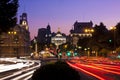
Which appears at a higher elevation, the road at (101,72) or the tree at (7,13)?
the tree at (7,13)

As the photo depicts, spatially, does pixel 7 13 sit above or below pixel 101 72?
above

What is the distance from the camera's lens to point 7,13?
3966cm

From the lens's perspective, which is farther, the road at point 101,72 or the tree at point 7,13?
the tree at point 7,13

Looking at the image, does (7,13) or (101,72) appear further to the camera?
(101,72)

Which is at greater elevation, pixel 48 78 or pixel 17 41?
pixel 17 41

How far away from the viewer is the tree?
1549 inches

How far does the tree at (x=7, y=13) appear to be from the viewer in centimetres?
3934

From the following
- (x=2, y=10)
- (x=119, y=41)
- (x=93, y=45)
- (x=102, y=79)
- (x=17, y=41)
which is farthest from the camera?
(x=17, y=41)

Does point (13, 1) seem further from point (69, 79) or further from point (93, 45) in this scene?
point (93, 45)

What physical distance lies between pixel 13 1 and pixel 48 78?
27.5m

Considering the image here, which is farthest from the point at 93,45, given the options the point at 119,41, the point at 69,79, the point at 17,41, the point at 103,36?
the point at 69,79

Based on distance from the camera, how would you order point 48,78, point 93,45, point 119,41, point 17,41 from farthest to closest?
point 17,41
point 93,45
point 119,41
point 48,78

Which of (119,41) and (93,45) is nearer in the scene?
(119,41)

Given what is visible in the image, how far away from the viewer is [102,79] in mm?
31797
